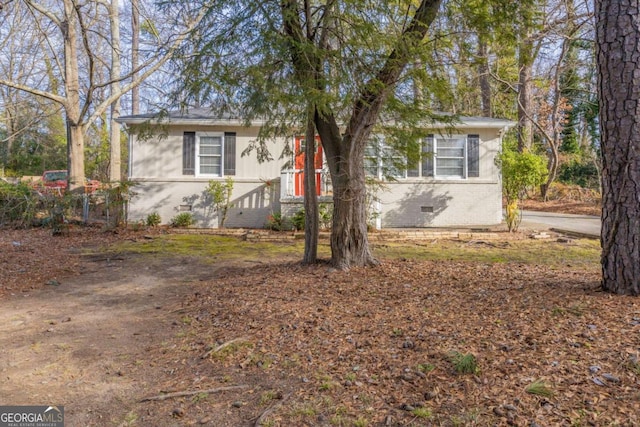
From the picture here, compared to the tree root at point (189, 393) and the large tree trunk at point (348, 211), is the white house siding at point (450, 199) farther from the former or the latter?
the tree root at point (189, 393)

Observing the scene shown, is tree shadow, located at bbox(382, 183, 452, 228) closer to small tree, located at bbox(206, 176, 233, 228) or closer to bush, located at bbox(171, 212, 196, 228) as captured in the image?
small tree, located at bbox(206, 176, 233, 228)

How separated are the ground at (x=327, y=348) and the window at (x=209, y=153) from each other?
6210 mm

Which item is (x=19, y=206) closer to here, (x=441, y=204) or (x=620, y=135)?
(x=441, y=204)

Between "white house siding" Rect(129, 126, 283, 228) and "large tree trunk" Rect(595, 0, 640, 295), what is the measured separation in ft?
29.5

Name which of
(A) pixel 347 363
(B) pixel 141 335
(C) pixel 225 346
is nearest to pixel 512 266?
(A) pixel 347 363

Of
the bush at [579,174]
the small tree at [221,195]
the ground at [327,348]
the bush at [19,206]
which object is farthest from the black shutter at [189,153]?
the bush at [579,174]

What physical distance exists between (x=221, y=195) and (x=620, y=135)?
9.46 metres

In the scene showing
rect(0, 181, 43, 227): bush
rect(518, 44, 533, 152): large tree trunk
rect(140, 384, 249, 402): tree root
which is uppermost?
rect(518, 44, 533, 152): large tree trunk

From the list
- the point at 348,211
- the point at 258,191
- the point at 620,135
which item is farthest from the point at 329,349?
the point at 258,191

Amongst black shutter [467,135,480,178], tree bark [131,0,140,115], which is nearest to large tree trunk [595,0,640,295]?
black shutter [467,135,480,178]

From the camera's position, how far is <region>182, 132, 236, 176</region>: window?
11.5 metres

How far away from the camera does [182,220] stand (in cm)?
1137

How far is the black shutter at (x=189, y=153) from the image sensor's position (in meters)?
11.5

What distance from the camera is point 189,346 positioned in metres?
3.33
